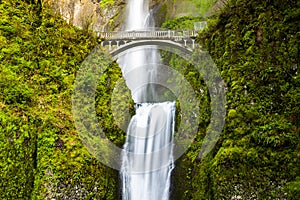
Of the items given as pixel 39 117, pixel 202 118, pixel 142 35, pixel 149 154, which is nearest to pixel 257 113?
pixel 202 118

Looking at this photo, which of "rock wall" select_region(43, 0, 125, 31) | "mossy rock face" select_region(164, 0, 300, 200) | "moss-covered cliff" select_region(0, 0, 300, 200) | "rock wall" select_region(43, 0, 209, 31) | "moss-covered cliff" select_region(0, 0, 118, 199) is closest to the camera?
"mossy rock face" select_region(164, 0, 300, 200)

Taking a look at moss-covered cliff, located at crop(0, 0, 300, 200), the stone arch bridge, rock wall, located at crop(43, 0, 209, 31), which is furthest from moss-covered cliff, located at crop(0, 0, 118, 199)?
rock wall, located at crop(43, 0, 209, 31)

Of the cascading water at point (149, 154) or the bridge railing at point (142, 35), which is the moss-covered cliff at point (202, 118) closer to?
the cascading water at point (149, 154)

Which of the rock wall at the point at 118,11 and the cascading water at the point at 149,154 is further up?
the rock wall at the point at 118,11

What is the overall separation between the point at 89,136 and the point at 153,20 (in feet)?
30.4

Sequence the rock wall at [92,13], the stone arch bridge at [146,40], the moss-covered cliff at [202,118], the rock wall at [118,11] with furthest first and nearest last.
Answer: the rock wall at [118,11] → the stone arch bridge at [146,40] → the rock wall at [92,13] → the moss-covered cliff at [202,118]

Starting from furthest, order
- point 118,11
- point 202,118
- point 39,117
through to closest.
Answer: point 118,11 → point 202,118 → point 39,117

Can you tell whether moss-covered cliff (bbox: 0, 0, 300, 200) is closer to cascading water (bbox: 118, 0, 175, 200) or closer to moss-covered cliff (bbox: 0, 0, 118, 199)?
moss-covered cliff (bbox: 0, 0, 118, 199)

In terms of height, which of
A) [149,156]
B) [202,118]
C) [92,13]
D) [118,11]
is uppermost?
[118,11]

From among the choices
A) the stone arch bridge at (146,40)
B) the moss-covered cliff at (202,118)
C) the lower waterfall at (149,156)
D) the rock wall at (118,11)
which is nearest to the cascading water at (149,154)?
the lower waterfall at (149,156)

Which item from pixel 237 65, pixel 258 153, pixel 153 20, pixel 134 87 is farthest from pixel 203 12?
pixel 258 153

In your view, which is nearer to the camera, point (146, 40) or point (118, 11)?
point (146, 40)

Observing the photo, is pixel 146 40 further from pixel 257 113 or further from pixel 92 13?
pixel 257 113

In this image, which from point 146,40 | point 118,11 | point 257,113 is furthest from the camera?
point 118,11
